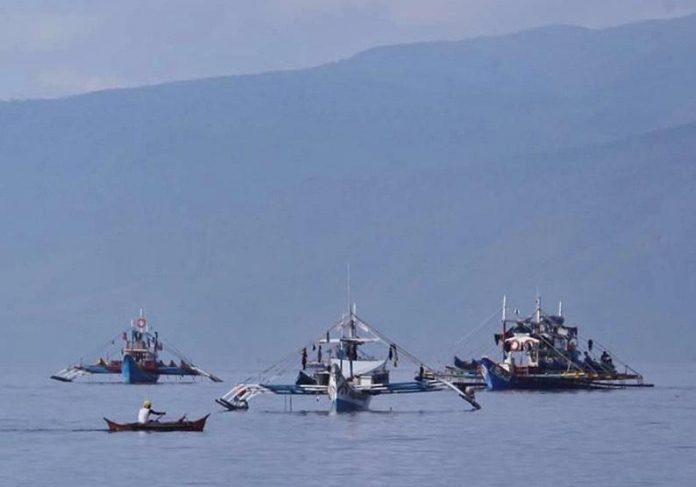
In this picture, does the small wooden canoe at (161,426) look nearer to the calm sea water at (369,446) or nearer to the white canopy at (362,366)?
the calm sea water at (369,446)

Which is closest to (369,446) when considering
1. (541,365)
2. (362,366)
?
(362,366)

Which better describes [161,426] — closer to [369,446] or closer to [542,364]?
[369,446]

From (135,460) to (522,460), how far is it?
16386 mm

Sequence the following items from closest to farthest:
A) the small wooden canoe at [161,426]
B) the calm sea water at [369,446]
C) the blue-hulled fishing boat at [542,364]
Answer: the calm sea water at [369,446], the small wooden canoe at [161,426], the blue-hulled fishing boat at [542,364]

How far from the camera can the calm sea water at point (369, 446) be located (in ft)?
292

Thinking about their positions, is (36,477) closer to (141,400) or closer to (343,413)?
(343,413)

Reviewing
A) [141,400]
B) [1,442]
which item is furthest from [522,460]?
[141,400]

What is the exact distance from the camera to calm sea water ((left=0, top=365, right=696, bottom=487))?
292ft

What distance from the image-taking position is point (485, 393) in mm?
174000

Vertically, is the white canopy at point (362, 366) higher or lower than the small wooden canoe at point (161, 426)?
higher

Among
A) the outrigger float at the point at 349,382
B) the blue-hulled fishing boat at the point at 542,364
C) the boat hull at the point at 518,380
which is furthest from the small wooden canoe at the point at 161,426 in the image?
the blue-hulled fishing boat at the point at 542,364

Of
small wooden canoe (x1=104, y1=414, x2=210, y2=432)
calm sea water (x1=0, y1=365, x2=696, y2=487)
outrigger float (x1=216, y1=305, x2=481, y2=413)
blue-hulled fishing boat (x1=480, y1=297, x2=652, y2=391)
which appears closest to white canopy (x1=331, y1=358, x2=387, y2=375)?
outrigger float (x1=216, y1=305, x2=481, y2=413)

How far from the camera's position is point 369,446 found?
10394 centimetres

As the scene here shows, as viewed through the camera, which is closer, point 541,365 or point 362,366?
point 362,366
